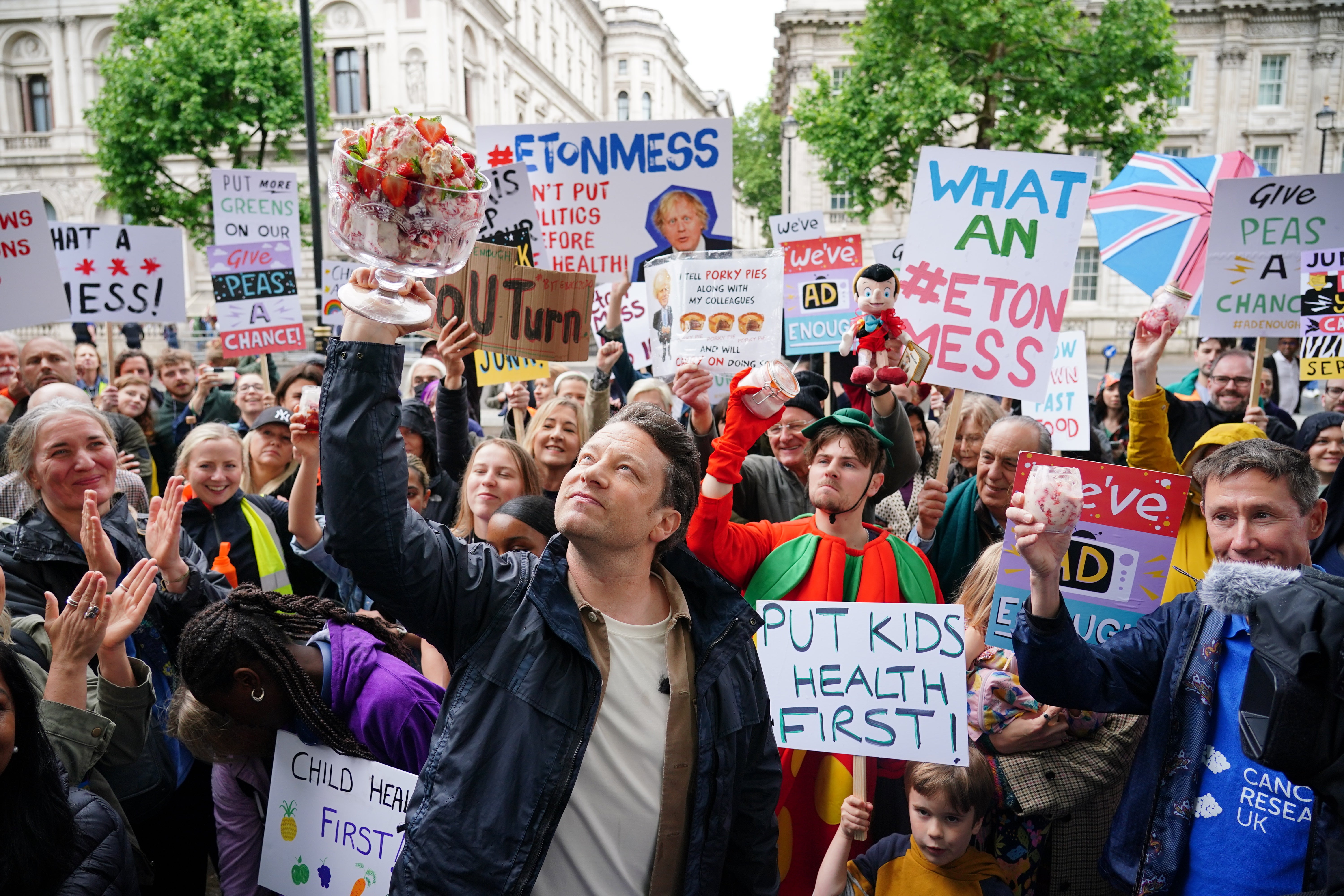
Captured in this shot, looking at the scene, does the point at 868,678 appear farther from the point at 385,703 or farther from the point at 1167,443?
the point at 1167,443

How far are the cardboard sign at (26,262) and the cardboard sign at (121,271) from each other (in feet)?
7.02

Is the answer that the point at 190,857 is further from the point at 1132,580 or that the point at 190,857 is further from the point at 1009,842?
the point at 1132,580

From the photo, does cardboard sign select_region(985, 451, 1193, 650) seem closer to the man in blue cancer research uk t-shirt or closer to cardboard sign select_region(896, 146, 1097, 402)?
the man in blue cancer research uk t-shirt

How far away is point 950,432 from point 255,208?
6965mm

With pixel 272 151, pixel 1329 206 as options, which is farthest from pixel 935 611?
pixel 272 151

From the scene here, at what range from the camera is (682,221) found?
516cm

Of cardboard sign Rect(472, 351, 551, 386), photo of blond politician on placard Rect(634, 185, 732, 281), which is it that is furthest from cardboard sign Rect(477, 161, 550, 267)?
photo of blond politician on placard Rect(634, 185, 732, 281)

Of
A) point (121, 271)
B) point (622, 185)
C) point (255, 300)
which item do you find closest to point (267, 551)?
point (622, 185)

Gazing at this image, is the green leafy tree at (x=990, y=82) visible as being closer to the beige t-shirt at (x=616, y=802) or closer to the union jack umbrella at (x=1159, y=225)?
the union jack umbrella at (x=1159, y=225)

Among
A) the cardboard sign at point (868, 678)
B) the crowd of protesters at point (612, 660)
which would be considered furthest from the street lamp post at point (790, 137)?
the cardboard sign at point (868, 678)

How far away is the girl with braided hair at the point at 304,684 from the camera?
88.7 inches

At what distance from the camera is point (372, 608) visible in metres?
3.55

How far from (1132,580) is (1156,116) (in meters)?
28.4

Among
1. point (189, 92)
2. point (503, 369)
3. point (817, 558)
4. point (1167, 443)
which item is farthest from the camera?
point (189, 92)
